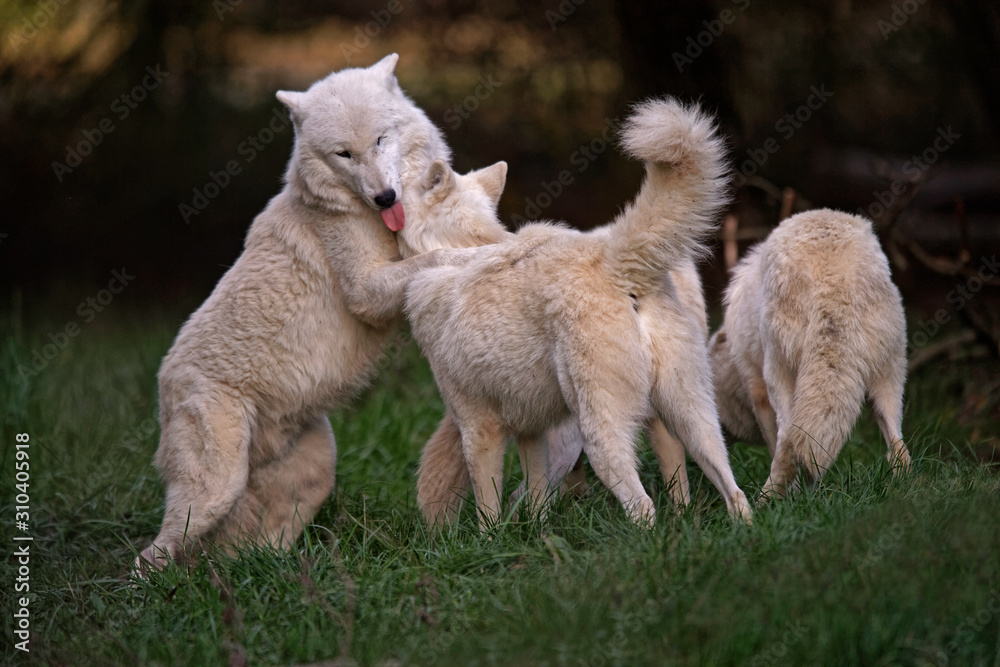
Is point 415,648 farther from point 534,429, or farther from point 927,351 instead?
point 927,351

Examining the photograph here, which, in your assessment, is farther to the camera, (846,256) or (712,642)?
(846,256)

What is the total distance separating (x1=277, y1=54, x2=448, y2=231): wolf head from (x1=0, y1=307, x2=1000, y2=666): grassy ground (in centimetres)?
167

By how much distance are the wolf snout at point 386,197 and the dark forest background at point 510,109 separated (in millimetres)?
2530

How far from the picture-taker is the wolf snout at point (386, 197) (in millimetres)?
Answer: 4473

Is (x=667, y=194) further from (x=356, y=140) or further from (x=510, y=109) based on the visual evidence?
(x=510, y=109)

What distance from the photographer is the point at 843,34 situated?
26.5 feet

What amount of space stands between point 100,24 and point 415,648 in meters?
9.17

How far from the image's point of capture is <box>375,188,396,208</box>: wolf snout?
14.7 feet

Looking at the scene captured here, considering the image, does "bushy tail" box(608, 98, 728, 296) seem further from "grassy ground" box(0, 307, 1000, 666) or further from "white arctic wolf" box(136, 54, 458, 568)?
"white arctic wolf" box(136, 54, 458, 568)

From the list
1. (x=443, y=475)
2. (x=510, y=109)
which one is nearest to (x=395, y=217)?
(x=443, y=475)

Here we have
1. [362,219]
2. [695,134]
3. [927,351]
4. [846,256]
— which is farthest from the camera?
[927,351]

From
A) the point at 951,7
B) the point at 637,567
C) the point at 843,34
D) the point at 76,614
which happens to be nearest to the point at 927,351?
the point at 951,7

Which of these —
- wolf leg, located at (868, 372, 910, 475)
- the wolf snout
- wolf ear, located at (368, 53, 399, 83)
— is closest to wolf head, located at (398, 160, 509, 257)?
the wolf snout

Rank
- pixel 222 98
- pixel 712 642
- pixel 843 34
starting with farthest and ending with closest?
pixel 222 98 → pixel 843 34 → pixel 712 642
